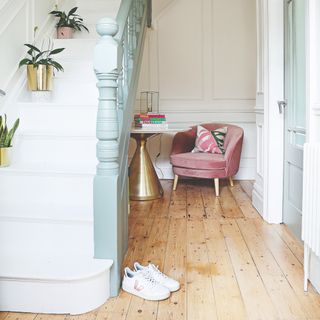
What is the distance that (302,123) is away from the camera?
8.61 ft

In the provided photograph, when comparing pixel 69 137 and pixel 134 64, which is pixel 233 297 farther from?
pixel 134 64

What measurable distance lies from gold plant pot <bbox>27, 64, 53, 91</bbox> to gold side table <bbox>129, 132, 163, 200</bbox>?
1299 millimetres

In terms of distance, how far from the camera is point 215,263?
2299 mm

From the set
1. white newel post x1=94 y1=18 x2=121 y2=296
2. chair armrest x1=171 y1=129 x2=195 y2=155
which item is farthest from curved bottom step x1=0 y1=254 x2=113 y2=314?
chair armrest x1=171 y1=129 x2=195 y2=155

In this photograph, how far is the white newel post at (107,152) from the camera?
1.81 metres

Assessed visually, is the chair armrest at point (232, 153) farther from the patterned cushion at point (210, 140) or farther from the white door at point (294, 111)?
the white door at point (294, 111)

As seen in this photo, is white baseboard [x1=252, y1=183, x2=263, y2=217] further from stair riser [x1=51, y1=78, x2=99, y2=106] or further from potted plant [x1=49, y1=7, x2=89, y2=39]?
potted plant [x1=49, y1=7, x2=89, y2=39]

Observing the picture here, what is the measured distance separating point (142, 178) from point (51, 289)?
7.70 ft

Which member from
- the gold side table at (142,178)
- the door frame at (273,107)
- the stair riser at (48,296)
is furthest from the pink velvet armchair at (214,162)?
the stair riser at (48,296)

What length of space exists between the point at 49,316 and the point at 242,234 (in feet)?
5.11

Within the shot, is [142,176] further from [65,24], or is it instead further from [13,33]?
[13,33]

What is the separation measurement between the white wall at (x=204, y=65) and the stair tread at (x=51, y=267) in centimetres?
324

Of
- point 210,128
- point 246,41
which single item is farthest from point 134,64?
point 246,41

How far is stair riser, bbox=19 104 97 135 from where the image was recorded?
2707 millimetres
